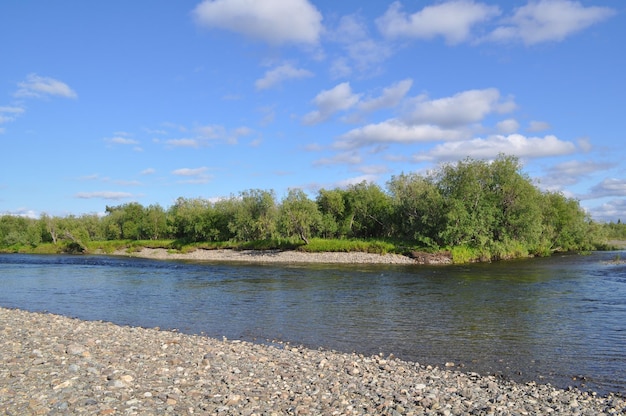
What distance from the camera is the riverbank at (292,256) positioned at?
206 feet

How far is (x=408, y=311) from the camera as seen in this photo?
25.6 metres

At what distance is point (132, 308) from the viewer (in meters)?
27.7

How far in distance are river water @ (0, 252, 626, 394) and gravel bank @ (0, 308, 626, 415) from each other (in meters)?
2.24

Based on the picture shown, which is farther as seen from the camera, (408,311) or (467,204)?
(467,204)

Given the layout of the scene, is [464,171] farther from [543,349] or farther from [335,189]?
[543,349]

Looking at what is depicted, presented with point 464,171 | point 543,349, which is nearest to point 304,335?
point 543,349

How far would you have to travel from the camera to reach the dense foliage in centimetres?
6400

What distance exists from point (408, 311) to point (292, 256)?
48.8 metres

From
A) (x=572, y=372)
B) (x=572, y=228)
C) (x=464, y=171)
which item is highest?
(x=464, y=171)

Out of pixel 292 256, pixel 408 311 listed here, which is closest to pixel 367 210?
pixel 292 256

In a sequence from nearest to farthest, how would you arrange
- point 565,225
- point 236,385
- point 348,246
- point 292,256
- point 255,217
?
point 236,385 < point 348,246 < point 292,256 < point 565,225 < point 255,217

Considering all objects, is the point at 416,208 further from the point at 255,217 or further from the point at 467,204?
the point at 255,217

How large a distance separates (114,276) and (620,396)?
4603 centimetres

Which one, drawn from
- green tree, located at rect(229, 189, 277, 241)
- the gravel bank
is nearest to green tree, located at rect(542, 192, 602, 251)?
green tree, located at rect(229, 189, 277, 241)
